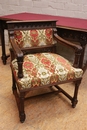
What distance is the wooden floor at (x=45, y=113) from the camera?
1280 mm

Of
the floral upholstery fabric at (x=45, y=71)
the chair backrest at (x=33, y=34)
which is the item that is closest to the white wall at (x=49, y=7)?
the chair backrest at (x=33, y=34)

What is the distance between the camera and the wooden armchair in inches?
44.4

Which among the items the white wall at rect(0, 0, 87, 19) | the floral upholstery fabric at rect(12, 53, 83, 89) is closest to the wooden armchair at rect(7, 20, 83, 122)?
the floral upholstery fabric at rect(12, 53, 83, 89)

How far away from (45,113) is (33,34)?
77 cm

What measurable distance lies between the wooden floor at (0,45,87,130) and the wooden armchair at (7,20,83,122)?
0.08 metres

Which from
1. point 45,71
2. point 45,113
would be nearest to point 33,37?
point 45,71

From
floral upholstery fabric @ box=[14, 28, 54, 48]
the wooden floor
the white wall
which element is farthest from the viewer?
the white wall

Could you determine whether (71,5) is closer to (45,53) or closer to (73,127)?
(45,53)

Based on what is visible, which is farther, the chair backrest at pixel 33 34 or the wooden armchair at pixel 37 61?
the chair backrest at pixel 33 34

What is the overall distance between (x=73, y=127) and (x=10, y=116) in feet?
1.88

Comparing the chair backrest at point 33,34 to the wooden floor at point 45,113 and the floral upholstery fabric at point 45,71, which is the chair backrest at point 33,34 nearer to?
the floral upholstery fabric at point 45,71

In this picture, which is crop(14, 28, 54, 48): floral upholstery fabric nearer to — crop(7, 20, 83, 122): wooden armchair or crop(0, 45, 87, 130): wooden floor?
crop(7, 20, 83, 122): wooden armchair

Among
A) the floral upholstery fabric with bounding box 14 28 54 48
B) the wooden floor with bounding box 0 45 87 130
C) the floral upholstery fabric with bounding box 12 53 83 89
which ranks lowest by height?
the wooden floor with bounding box 0 45 87 130

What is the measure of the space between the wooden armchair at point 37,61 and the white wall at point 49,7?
0.82 m
